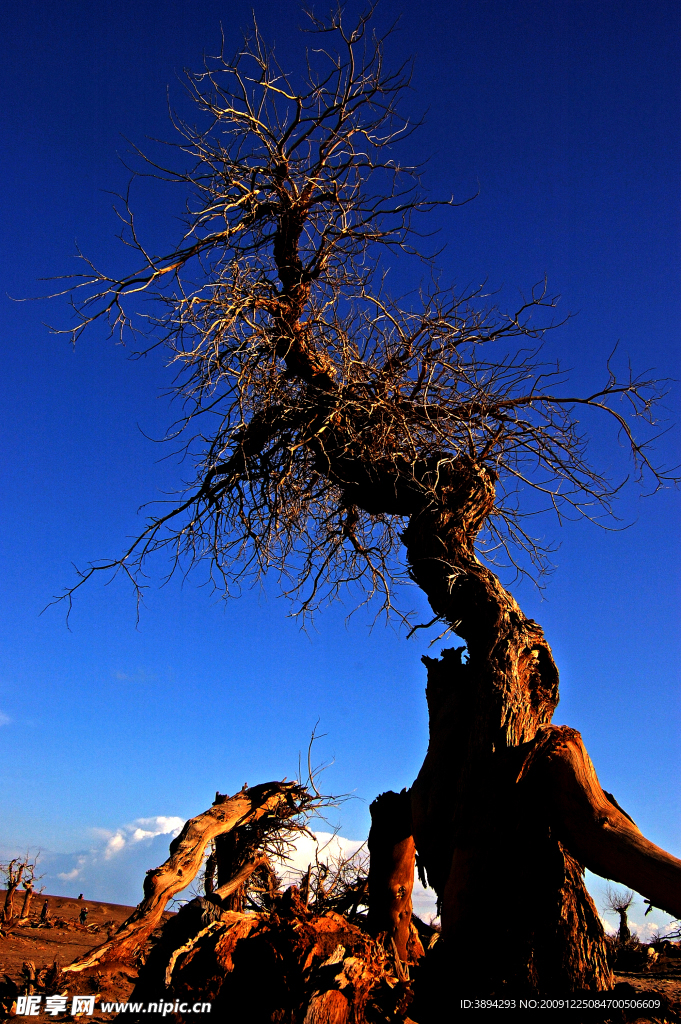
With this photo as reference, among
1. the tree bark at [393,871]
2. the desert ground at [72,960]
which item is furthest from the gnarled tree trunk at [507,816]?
the tree bark at [393,871]

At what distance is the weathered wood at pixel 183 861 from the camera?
13.8 feet

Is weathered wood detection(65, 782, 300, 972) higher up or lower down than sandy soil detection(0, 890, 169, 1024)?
higher up

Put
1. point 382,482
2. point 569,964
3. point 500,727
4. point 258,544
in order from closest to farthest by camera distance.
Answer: point 569,964, point 500,727, point 382,482, point 258,544

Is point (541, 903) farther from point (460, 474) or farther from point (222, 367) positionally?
point (222, 367)

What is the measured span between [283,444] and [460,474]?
1.74m

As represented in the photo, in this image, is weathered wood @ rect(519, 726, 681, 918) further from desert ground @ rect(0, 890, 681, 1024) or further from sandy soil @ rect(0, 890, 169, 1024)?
sandy soil @ rect(0, 890, 169, 1024)

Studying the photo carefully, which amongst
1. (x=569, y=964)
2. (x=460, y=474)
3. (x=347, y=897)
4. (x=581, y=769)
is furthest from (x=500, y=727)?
(x=347, y=897)

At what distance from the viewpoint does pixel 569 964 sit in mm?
3982

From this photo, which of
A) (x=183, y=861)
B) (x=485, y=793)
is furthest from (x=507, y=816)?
(x=183, y=861)

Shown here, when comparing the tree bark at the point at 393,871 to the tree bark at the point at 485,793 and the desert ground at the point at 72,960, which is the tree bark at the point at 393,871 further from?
the desert ground at the point at 72,960

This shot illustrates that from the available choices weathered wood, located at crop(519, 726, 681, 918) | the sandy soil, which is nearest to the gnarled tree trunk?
weathered wood, located at crop(519, 726, 681, 918)

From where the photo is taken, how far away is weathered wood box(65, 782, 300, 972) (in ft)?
13.8

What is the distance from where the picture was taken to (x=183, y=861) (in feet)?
16.2

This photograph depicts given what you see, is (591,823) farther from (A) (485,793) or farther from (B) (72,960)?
(B) (72,960)
